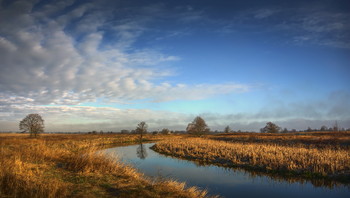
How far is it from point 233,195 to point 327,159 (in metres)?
9.56

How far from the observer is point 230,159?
19453 mm

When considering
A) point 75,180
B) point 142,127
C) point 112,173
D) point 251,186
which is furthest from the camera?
point 142,127

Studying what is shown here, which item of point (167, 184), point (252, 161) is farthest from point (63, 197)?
point (252, 161)

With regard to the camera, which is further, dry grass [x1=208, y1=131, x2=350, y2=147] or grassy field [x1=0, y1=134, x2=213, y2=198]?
dry grass [x1=208, y1=131, x2=350, y2=147]

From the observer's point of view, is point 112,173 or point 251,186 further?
point 251,186

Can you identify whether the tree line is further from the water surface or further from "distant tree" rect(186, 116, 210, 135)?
the water surface

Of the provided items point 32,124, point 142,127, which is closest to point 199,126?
point 142,127

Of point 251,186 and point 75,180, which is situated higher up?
point 75,180

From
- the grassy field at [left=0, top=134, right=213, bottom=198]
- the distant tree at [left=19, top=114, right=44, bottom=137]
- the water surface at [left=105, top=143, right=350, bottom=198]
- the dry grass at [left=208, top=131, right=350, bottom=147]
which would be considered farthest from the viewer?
the distant tree at [left=19, top=114, right=44, bottom=137]

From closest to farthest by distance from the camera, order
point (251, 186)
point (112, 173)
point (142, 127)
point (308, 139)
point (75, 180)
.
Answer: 1. point (75, 180)
2. point (112, 173)
3. point (251, 186)
4. point (308, 139)
5. point (142, 127)

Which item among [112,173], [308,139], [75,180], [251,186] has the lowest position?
[251,186]

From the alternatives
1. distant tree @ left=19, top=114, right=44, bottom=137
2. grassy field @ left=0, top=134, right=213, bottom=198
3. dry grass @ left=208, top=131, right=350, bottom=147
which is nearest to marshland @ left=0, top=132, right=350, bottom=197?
grassy field @ left=0, top=134, right=213, bottom=198

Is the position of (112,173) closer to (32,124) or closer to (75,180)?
(75,180)

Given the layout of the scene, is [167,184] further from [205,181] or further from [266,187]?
[266,187]
